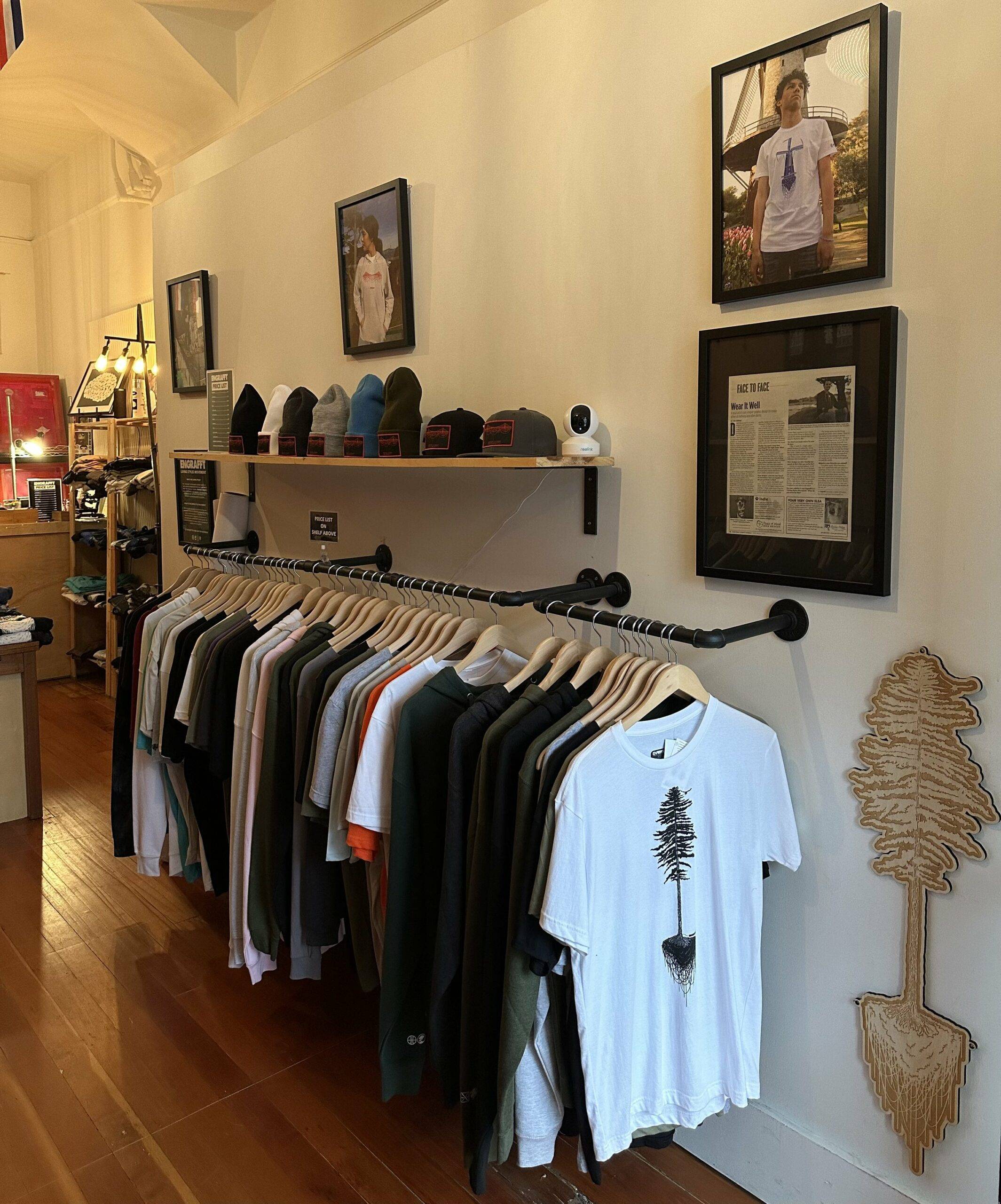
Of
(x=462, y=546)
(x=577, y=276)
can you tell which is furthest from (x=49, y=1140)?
(x=577, y=276)

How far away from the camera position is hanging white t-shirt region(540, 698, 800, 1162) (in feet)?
5.23

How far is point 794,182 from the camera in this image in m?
1.72

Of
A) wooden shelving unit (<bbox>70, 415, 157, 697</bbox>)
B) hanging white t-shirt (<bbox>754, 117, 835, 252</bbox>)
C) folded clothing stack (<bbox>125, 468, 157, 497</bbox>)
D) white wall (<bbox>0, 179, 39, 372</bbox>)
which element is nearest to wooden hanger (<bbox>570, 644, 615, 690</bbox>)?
hanging white t-shirt (<bbox>754, 117, 835, 252</bbox>)

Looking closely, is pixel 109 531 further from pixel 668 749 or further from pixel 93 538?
pixel 668 749

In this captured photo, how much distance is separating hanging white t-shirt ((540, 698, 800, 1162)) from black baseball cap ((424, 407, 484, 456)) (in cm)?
87

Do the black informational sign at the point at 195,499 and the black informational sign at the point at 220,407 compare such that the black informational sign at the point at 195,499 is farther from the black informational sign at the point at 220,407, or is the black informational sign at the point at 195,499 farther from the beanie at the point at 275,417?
the beanie at the point at 275,417

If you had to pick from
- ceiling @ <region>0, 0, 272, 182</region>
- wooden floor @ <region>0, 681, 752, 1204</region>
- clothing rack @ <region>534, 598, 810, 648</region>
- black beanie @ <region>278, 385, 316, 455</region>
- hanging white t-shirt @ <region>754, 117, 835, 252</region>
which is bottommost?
wooden floor @ <region>0, 681, 752, 1204</region>

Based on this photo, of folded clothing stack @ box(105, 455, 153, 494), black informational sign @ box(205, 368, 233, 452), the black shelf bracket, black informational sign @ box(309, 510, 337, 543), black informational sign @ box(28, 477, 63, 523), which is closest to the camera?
the black shelf bracket

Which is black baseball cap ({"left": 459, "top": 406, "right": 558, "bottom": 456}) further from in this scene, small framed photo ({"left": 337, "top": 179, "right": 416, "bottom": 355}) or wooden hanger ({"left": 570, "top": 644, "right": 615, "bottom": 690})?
small framed photo ({"left": 337, "top": 179, "right": 416, "bottom": 355})

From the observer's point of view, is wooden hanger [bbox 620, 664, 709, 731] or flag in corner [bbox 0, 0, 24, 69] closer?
wooden hanger [bbox 620, 664, 709, 731]

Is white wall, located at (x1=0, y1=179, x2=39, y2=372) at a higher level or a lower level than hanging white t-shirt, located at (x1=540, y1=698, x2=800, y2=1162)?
higher

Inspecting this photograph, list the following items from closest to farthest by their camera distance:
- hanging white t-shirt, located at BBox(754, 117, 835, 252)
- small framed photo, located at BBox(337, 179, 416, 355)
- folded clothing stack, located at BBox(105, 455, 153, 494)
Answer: hanging white t-shirt, located at BBox(754, 117, 835, 252) → small framed photo, located at BBox(337, 179, 416, 355) → folded clothing stack, located at BBox(105, 455, 153, 494)

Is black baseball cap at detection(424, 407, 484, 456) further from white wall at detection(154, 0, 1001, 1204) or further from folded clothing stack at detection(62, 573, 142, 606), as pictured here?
folded clothing stack at detection(62, 573, 142, 606)

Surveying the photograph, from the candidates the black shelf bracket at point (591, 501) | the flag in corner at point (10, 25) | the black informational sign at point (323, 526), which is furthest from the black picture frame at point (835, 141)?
the flag in corner at point (10, 25)
